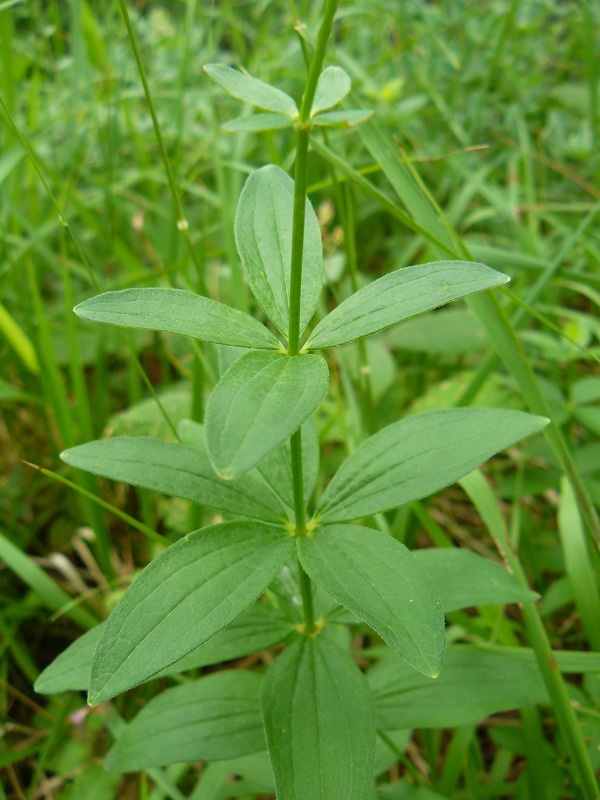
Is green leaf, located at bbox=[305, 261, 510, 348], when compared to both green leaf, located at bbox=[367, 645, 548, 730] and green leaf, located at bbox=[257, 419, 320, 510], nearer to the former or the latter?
green leaf, located at bbox=[257, 419, 320, 510]

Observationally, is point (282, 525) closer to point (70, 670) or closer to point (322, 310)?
point (70, 670)

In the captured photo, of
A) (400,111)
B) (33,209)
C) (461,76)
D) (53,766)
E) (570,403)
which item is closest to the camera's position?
(53,766)

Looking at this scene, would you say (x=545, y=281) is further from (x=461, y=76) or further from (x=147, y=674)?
(x=461, y=76)

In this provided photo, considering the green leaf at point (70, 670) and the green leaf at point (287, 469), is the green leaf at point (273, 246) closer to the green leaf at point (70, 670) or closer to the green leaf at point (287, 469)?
the green leaf at point (287, 469)

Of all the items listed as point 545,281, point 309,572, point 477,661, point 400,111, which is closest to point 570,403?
point 545,281

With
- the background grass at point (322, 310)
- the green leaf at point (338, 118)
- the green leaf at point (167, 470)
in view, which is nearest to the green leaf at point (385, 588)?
the green leaf at point (167, 470)

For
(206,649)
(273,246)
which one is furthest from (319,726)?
(273,246)
